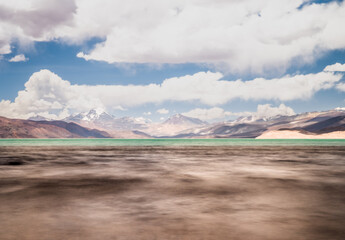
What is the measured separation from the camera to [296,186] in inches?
438

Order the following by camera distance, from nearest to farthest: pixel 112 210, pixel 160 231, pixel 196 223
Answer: pixel 160 231 < pixel 196 223 < pixel 112 210

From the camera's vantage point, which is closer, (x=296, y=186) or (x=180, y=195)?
(x=180, y=195)

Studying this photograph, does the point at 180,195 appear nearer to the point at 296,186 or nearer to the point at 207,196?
the point at 207,196

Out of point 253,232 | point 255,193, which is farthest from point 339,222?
point 255,193

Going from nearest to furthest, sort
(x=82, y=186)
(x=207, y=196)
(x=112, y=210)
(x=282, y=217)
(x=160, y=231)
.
Result: 1. (x=160, y=231)
2. (x=282, y=217)
3. (x=112, y=210)
4. (x=207, y=196)
5. (x=82, y=186)

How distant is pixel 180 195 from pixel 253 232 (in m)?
4.07

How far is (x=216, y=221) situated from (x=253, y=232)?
36.5 inches

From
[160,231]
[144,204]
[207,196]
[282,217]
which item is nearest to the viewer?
[160,231]

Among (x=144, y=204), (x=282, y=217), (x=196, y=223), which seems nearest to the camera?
(x=196, y=223)

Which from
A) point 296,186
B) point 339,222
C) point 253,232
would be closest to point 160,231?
point 253,232

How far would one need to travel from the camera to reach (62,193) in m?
9.40

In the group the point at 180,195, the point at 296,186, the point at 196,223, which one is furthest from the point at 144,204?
the point at 296,186

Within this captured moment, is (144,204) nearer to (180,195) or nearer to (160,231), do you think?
(180,195)

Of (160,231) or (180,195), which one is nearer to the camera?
(160,231)
